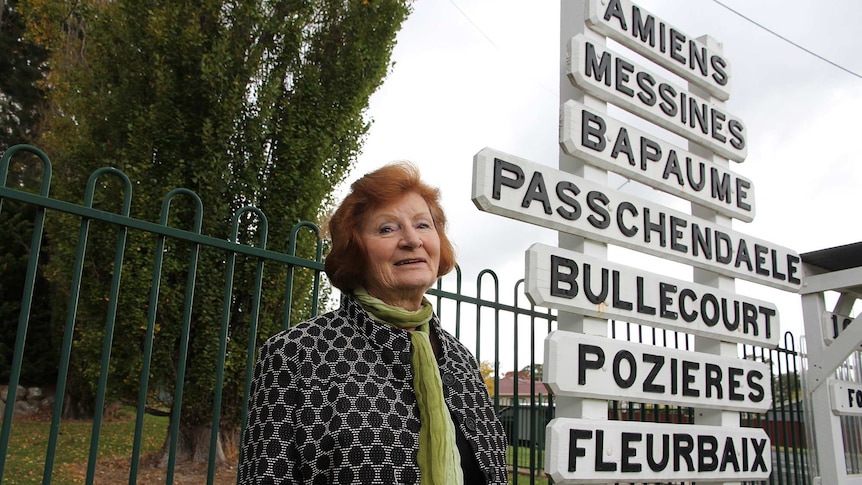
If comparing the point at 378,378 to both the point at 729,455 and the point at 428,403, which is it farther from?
the point at 729,455

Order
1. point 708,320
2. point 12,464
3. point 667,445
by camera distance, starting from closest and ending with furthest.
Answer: point 667,445, point 708,320, point 12,464

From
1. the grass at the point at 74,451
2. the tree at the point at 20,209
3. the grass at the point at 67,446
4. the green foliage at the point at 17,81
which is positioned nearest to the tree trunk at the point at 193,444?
the grass at the point at 74,451

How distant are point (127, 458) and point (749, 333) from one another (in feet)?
32.8

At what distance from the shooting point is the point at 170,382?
8742 mm

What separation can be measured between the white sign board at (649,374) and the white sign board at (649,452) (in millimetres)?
130

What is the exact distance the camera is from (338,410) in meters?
1.62

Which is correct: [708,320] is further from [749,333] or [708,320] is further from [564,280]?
[564,280]

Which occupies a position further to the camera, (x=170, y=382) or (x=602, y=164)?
(x=170, y=382)


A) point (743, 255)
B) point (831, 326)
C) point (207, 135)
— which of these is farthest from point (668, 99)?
point (207, 135)

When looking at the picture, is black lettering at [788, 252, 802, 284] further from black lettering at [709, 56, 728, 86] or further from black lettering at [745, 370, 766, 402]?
black lettering at [709, 56, 728, 86]

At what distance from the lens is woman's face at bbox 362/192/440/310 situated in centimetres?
195

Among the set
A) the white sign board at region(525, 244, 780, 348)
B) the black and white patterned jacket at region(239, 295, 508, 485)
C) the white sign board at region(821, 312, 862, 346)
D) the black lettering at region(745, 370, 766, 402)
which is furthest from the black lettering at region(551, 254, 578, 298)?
the white sign board at region(821, 312, 862, 346)

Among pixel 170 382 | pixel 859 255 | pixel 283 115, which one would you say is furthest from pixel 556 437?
pixel 283 115

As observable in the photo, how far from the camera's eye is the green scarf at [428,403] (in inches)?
65.7
